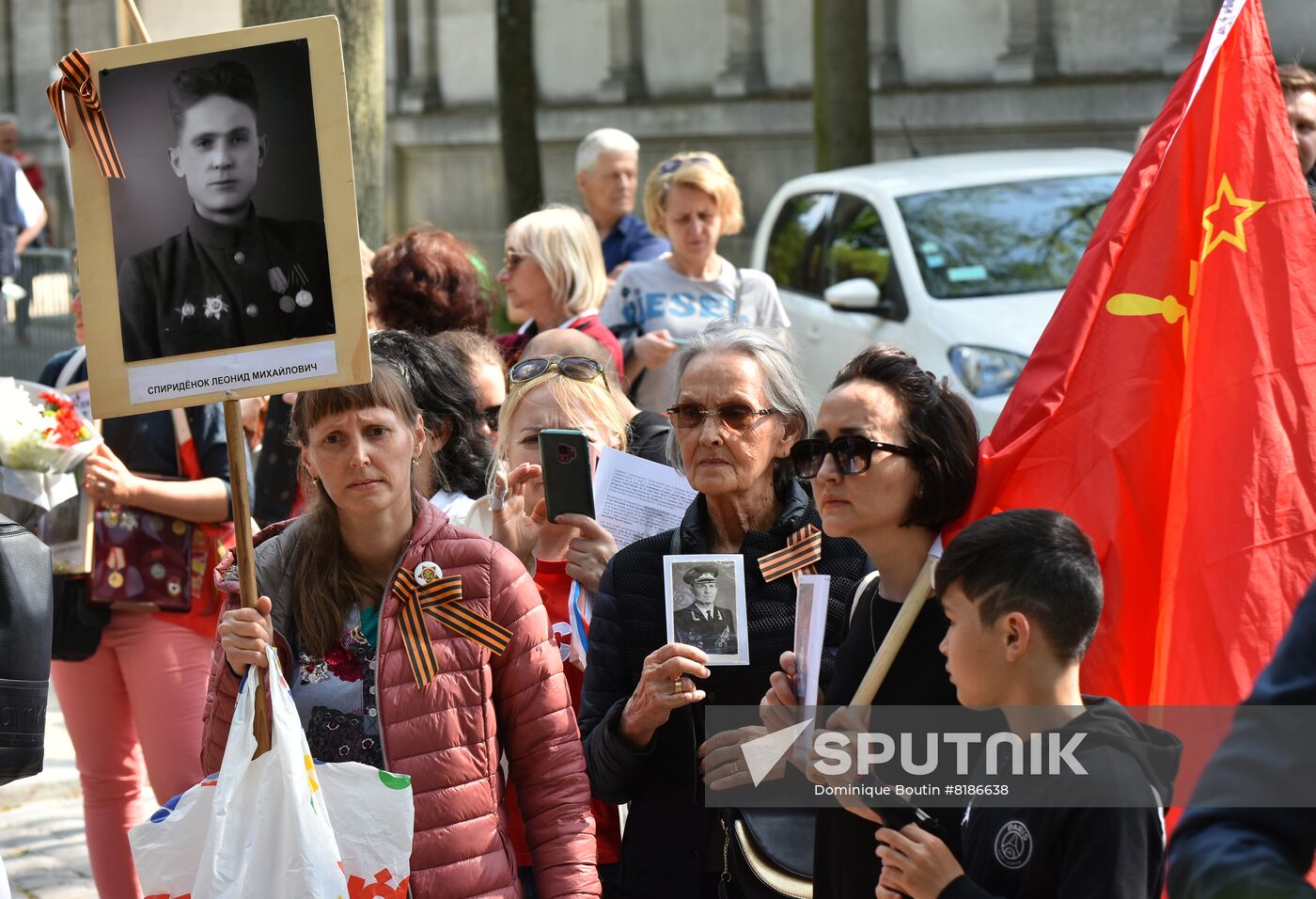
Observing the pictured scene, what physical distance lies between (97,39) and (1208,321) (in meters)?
28.6

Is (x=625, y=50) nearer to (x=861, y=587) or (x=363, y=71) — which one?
(x=363, y=71)

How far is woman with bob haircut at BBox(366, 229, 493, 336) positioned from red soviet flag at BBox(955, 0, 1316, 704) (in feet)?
8.64

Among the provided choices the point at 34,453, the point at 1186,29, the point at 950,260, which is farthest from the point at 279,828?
the point at 1186,29

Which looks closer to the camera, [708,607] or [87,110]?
[87,110]

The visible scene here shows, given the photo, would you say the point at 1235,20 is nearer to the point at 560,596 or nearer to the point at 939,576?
the point at 939,576

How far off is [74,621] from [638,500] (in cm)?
191

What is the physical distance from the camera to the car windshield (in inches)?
360

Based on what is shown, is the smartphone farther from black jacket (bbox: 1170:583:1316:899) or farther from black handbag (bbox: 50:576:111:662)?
black jacket (bbox: 1170:583:1316:899)

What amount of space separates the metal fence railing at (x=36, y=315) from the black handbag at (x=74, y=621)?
487 inches

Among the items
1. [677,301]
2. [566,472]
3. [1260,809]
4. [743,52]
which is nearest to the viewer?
[1260,809]

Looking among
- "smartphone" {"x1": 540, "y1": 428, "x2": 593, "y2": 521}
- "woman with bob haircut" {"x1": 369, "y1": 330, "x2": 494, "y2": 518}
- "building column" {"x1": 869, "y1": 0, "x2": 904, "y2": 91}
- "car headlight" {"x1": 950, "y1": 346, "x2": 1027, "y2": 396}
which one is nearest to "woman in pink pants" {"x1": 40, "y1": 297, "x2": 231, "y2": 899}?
"woman with bob haircut" {"x1": 369, "y1": 330, "x2": 494, "y2": 518}

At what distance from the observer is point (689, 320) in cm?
691

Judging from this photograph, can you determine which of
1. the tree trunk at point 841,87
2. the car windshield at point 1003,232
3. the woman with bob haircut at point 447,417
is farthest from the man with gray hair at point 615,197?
the tree trunk at point 841,87

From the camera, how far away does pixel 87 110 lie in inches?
125
